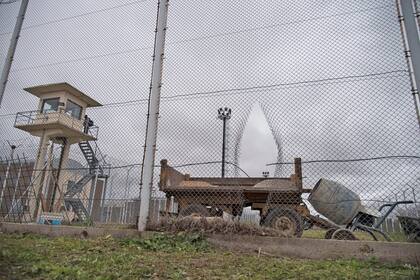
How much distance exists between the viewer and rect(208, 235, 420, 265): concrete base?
11.2 ft

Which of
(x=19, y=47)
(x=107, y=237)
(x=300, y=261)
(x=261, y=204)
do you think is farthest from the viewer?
(x=261, y=204)

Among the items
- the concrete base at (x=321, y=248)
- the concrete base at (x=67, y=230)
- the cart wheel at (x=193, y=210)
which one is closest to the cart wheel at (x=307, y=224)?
the cart wheel at (x=193, y=210)

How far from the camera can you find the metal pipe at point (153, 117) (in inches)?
178

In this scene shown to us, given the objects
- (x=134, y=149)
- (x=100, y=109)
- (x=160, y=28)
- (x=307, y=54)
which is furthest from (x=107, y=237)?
(x=307, y=54)

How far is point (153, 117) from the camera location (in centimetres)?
485

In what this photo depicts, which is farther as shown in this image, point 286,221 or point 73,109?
point 73,109

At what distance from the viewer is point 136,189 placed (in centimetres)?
482

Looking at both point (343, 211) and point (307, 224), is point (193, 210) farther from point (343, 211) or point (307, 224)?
point (343, 211)

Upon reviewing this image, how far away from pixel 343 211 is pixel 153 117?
3.71m

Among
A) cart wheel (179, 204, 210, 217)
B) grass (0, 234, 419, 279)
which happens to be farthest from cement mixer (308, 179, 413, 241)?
cart wheel (179, 204, 210, 217)

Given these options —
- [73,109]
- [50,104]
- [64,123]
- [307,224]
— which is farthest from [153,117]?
[50,104]

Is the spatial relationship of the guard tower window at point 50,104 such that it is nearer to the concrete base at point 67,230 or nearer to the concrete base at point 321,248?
the concrete base at point 67,230

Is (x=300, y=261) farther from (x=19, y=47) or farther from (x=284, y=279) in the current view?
(x=19, y=47)

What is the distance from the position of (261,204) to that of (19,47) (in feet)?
20.4
